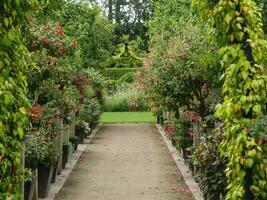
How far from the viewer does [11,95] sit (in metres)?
4.67

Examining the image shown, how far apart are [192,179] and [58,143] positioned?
113 inches

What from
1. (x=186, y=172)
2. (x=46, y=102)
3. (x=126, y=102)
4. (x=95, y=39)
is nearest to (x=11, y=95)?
(x=46, y=102)

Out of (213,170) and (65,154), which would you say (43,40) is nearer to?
(65,154)

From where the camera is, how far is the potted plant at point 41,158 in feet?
26.5

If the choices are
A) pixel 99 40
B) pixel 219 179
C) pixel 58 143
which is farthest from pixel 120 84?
pixel 219 179

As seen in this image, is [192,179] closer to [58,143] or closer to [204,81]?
[204,81]

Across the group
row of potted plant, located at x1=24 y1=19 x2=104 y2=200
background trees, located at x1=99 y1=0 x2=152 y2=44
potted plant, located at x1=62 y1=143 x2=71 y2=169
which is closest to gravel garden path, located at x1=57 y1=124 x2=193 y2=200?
potted plant, located at x1=62 y1=143 x2=71 y2=169

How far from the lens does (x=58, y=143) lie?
38.1 ft

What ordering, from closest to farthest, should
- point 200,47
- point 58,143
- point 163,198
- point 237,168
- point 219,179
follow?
point 237,168
point 219,179
point 163,198
point 200,47
point 58,143

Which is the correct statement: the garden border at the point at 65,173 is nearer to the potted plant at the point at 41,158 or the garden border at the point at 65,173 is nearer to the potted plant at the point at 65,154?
the potted plant at the point at 65,154

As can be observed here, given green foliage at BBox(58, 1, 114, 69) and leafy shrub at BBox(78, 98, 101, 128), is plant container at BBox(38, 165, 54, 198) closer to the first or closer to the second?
leafy shrub at BBox(78, 98, 101, 128)

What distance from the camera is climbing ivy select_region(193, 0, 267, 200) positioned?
474cm

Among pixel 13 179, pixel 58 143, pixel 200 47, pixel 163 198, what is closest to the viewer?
pixel 13 179

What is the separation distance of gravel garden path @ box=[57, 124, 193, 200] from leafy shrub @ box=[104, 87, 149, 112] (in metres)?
13.5
